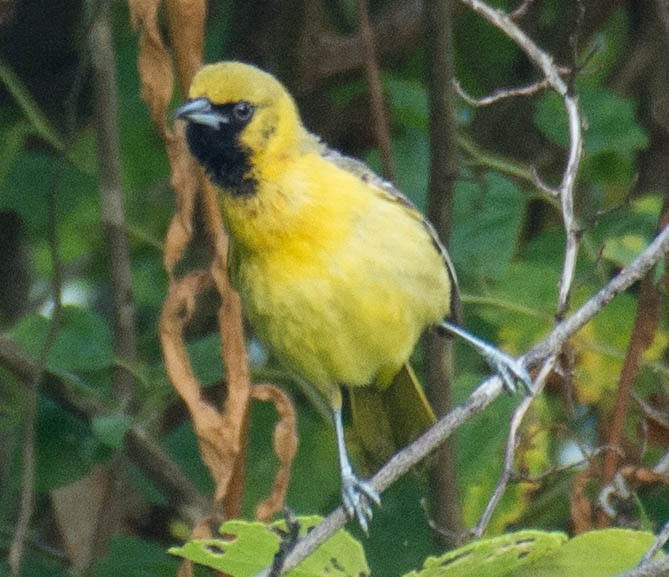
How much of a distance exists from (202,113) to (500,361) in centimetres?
90

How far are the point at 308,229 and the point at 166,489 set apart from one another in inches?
34.2

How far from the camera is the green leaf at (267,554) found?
228cm

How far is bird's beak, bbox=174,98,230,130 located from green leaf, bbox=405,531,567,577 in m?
1.40

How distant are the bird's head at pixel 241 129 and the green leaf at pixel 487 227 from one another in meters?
0.61

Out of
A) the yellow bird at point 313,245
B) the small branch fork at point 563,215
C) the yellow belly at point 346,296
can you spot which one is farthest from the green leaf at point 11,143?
the small branch fork at point 563,215

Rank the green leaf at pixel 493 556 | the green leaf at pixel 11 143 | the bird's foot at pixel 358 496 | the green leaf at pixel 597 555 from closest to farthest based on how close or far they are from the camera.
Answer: the green leaf at pixel 493 556 → the green leaf at pixel 597 555 → the bird's foot at pixel 358 496 → the green leaf at pixel 11 143

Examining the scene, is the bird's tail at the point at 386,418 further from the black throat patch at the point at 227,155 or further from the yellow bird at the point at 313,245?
the black throat patch at the point at 227,155

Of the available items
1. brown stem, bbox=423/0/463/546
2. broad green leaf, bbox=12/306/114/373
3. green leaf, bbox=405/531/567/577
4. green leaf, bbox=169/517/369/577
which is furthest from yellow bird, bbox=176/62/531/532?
green leaf, bbox=405/531/567/577

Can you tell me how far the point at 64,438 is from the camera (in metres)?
3.75

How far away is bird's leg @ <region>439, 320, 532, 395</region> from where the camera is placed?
126 inches

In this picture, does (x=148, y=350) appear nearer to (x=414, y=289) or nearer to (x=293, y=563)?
(x=414, y=289)

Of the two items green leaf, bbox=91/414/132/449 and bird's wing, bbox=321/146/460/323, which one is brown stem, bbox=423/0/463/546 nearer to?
bird's wing, bbox=321/146/460/323

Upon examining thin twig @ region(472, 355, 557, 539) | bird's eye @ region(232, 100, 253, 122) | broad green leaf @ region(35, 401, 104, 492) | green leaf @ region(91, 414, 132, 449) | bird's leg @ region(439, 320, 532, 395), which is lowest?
broad green leaf @ region(35, 401, 104, 492)

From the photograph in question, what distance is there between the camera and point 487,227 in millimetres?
3914
